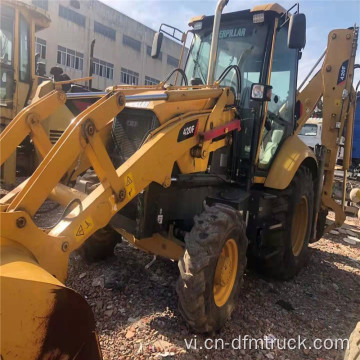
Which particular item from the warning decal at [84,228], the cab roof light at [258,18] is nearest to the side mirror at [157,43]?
the cab roof light at [258,18]

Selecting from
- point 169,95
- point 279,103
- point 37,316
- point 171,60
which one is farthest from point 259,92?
point 171,60

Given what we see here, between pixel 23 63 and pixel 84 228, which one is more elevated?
pixel 23 63

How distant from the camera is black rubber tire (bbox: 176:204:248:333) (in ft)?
9.05

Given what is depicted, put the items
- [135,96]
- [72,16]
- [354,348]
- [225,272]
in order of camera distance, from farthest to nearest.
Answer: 1. [72,16]
2. [225,272]
3. [135,96]
4. [354,348]

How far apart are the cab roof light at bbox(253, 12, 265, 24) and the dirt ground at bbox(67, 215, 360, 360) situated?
2.77 m

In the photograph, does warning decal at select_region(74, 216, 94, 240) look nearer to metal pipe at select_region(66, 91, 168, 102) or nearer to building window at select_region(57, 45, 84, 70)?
metal pipe at select_region(66, 91, 168, 102)

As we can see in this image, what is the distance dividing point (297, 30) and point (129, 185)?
6.91 feet

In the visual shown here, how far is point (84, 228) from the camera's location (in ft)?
7.80

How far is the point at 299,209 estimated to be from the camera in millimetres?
4945

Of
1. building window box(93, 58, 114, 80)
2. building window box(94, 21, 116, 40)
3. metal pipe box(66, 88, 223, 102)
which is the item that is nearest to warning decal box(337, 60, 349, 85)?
metal pipe box(66, 88, 223, 102)

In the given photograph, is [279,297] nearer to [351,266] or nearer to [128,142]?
[351,266]

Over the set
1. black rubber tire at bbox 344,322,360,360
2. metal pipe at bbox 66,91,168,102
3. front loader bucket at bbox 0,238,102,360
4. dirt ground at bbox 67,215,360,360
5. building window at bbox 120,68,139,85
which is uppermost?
building window at bbox 120,68,139,85

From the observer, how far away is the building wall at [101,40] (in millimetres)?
24641

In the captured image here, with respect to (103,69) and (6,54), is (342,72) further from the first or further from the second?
(103,69)
